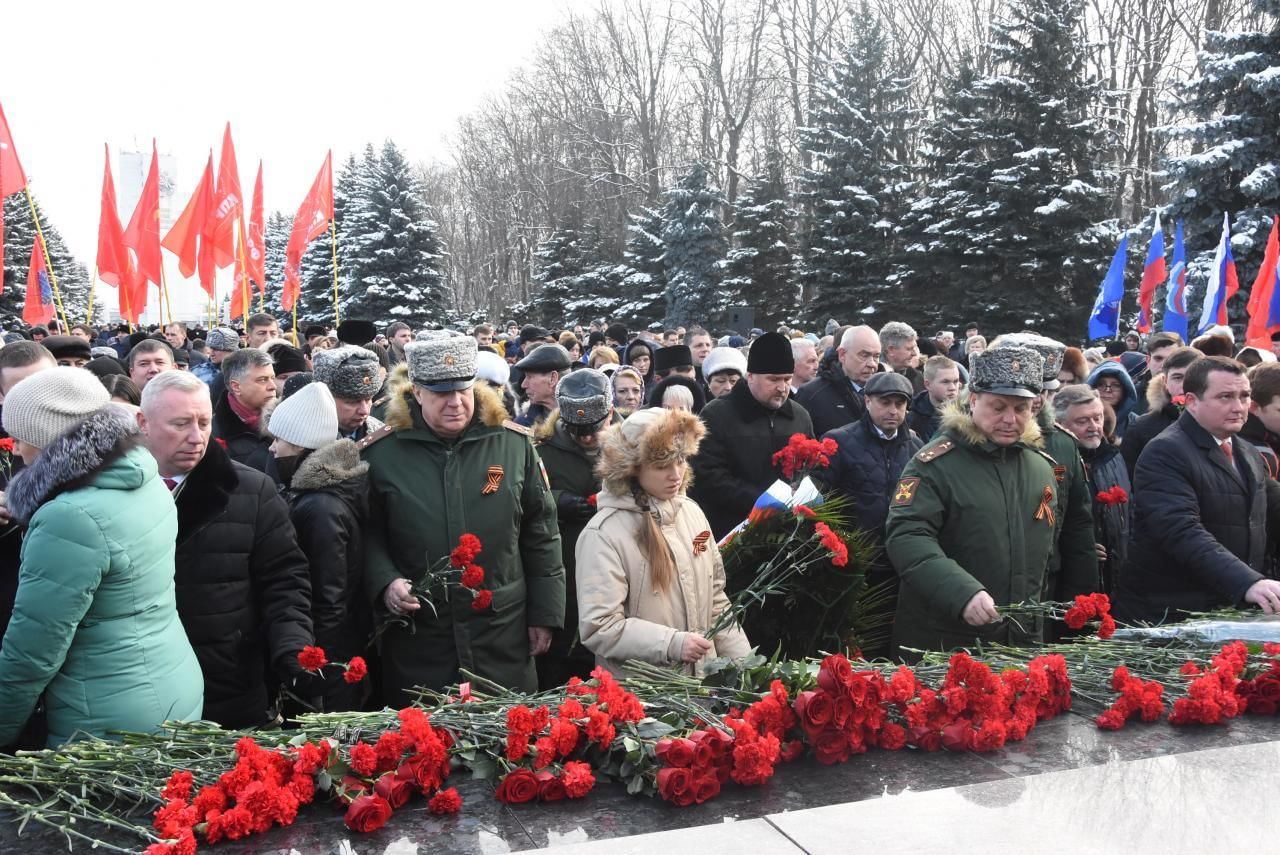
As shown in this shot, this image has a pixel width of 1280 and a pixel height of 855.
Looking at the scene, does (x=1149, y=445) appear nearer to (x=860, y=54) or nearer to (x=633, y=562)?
(x=633, y=562)

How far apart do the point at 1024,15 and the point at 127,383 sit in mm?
24997

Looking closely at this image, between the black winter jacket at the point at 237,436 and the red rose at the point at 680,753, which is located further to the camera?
the black winter jacket at the point at 237,436

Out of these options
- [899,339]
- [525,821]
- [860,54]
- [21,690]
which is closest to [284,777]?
[525,821]

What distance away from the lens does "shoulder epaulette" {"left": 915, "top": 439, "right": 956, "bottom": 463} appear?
4.34m

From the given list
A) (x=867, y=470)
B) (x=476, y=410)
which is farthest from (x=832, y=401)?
(x=476, y=410)

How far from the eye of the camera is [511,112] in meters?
52.2

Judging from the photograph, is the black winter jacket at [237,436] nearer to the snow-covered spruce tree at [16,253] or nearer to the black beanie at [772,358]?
the black beanie at [772,358]

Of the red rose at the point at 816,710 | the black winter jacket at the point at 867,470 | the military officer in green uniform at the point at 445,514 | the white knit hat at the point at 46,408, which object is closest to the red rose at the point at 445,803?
the red rose at the point at 816,710

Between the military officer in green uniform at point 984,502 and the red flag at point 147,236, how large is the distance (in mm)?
13870

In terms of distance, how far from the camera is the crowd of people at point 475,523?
2.90m

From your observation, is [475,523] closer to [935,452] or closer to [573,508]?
[573,508]

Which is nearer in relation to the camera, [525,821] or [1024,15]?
[525,821]

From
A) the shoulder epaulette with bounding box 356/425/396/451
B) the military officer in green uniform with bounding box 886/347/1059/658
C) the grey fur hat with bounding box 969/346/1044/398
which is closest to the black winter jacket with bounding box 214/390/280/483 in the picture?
the shoulder epaulette with bounding box 356/425/396/451

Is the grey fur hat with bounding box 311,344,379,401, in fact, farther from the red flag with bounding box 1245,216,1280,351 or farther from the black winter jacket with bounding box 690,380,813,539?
the red flag with bounding box 1245,216,1280,351
